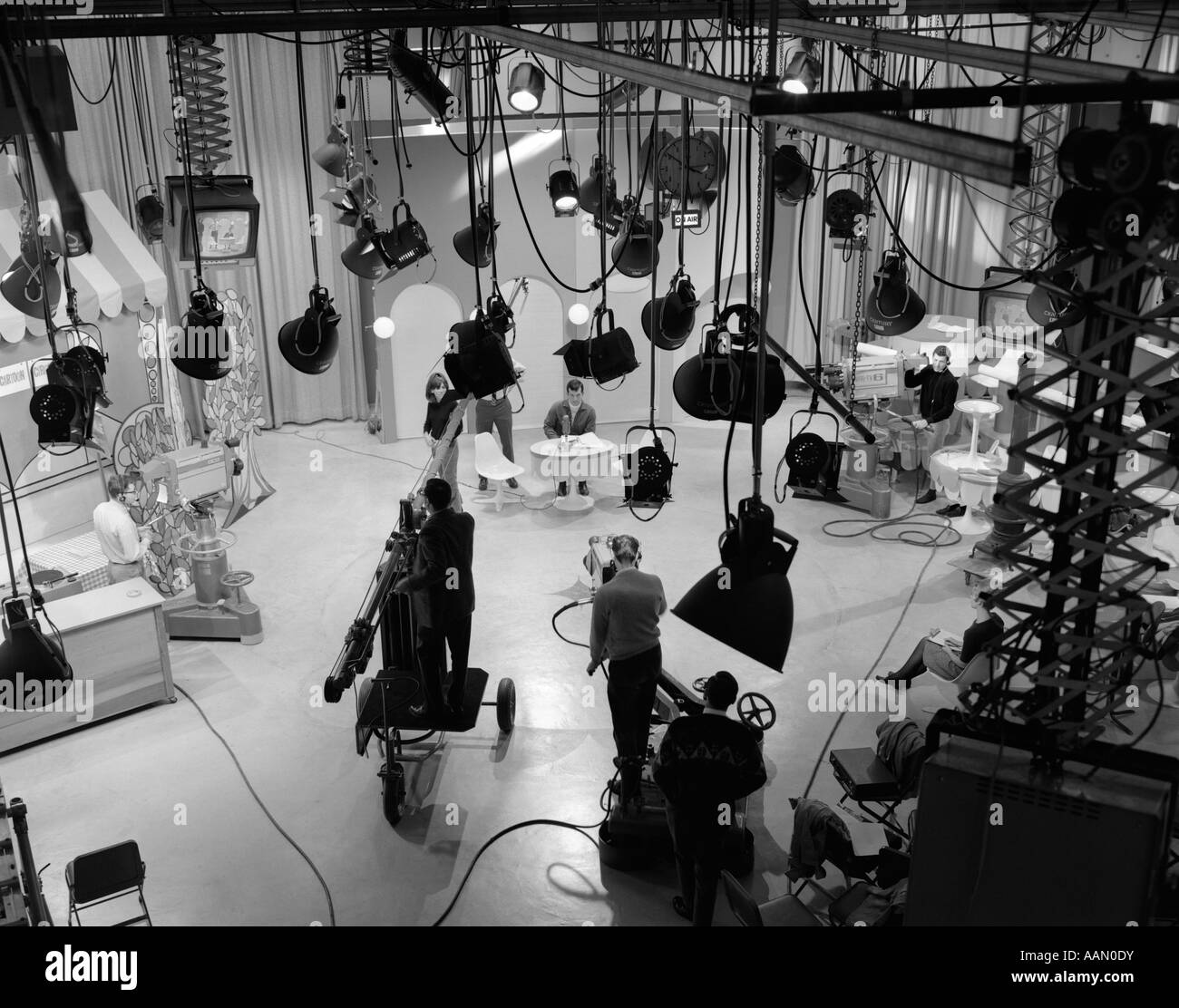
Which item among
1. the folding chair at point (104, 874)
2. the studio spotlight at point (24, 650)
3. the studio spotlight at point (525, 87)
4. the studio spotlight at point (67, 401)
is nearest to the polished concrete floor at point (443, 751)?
the folding chair at point (104, 874)

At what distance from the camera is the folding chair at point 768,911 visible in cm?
527

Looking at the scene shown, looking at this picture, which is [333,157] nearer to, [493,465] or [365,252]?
[365,252]

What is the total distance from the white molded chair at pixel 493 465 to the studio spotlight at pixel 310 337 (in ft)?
17.5

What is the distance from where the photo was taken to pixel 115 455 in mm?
8938

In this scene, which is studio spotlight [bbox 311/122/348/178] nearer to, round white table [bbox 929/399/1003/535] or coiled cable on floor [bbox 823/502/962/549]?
coiled cable on floor [bbox 823/502/962/549]

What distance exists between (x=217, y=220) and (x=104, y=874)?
145 inches

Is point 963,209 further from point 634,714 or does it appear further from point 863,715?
point 634,714

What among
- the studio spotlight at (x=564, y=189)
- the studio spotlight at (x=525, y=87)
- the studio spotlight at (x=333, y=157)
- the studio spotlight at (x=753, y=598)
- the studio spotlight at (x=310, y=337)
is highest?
the studio spotlight at (x=525, y=87)

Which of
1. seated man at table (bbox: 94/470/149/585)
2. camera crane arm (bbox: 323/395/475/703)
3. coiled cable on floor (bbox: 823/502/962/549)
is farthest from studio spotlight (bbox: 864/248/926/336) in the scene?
seated man at table (bbox: 94/470/149/585)

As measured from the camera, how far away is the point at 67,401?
6285mm

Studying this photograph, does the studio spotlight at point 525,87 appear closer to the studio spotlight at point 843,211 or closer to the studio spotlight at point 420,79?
the studio spotlight at point 420,79

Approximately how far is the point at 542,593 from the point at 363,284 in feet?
20.2
